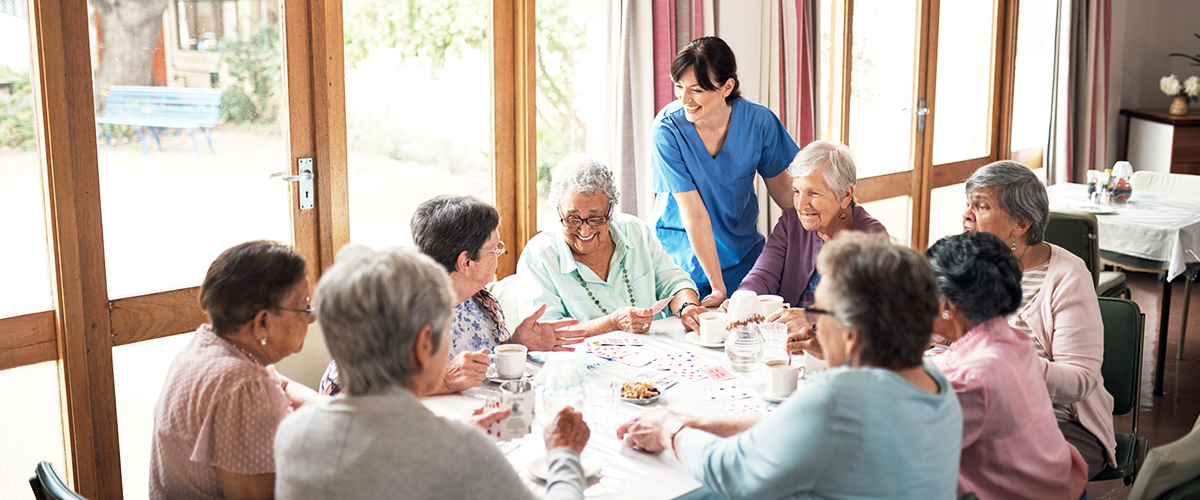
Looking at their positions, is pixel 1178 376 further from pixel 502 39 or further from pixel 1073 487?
pixel 502 39

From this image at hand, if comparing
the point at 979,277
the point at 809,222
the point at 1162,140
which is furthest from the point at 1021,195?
the point at 1162,140

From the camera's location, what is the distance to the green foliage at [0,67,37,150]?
8.08ft

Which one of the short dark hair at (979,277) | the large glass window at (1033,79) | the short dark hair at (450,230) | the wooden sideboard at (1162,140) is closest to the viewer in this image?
the short dark hair at (979,277)

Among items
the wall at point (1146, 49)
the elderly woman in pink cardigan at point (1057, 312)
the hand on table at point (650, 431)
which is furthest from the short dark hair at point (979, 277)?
the wall at point (1146, 49)

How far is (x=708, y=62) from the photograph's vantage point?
10.3 ft

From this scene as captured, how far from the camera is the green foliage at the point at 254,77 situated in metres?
2.91

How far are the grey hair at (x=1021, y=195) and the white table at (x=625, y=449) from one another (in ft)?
2.67

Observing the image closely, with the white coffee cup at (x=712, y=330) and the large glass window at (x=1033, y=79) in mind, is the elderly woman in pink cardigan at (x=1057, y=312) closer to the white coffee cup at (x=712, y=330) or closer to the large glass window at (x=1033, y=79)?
the white coffee cup at (x=712, y=330)

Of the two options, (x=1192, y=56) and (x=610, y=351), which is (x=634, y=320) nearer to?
(x=610, y=351)

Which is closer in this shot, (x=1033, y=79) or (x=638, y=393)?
(x=638, y=393)

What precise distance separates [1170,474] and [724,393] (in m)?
0.84

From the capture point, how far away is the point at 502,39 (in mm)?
3611

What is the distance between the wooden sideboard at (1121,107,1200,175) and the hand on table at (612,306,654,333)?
5643 mm

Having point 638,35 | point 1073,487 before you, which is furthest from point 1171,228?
point 1073,487
